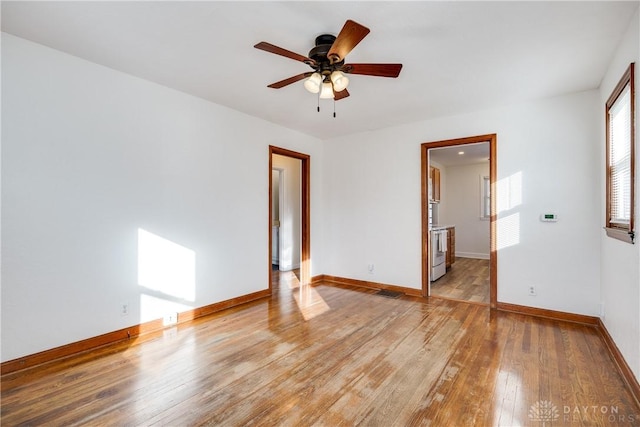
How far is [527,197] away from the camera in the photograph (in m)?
3.54

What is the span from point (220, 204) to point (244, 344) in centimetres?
175

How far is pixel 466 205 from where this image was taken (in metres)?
7.84

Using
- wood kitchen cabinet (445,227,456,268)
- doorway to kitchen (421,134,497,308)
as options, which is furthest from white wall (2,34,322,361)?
wood kitchen cabinet (445,227,456,268)

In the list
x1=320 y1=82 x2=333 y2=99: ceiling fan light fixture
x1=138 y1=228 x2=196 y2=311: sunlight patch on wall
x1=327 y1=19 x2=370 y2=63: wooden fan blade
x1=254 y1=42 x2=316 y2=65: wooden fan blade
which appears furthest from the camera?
x1=138 y1=228 x2=196 y2=311: sunlight patch on wall

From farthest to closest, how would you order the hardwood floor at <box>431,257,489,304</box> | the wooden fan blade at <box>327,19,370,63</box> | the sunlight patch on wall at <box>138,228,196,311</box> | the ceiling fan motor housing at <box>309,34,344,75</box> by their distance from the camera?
1. the hardwood floor at <box>431,257,489,304</box>
2. the sunlight patch on wall at <box>138,228,196,311</box>
3. the ceiling fan motor housing at <box>309,34,344,75</box>
4. the wooden fan blade at <box>327,19,370,63</box>

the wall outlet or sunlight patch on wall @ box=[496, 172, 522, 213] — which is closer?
the wall outlet

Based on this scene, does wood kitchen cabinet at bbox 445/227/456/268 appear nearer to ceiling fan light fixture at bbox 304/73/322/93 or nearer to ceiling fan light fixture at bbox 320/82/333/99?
ceiling fan light fixture at bbox 320/82/333/99

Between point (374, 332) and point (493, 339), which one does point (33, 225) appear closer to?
point (374, 332)

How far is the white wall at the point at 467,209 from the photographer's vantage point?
24.8 feet

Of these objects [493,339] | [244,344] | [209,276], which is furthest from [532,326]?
[209,276]

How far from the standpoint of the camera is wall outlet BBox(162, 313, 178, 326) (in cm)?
314

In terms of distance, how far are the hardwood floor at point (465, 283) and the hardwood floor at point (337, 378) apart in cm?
95

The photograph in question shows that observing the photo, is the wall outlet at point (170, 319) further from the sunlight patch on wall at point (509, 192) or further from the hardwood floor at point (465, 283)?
the sunlight patch on wall at point (509, 192)

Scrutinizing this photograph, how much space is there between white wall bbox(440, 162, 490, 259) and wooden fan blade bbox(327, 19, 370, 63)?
679 centimetres
